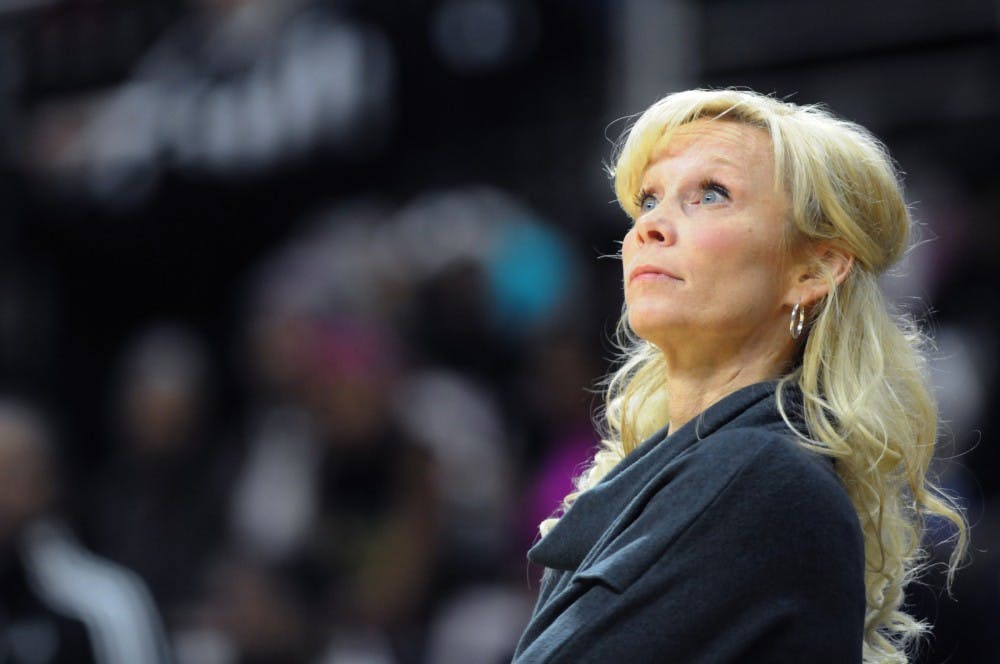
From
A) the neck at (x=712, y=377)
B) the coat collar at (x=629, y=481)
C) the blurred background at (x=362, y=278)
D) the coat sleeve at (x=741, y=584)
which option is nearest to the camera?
the coat sleeve at (x=741, y=584)

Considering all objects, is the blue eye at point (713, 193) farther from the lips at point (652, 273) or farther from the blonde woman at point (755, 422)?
the lips at point (652, 273)

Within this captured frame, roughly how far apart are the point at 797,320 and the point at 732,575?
1.37ft

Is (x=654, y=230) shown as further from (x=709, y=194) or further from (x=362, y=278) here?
(x=362, y=278)

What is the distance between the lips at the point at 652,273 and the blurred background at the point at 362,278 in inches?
98.2

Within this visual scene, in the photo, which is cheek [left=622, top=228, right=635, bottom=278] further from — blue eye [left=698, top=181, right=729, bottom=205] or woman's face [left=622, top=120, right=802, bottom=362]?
blue eye [left=698, top=181, right=729, bottom=205]

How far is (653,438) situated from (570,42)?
463 cm

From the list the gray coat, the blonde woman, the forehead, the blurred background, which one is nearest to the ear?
the blonde woman

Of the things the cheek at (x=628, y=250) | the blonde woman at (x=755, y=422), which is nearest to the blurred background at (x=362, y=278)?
the blonde woman at (x=755, y=422)

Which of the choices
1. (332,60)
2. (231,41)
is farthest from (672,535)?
(231,41)

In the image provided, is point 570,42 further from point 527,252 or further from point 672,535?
point 672,535

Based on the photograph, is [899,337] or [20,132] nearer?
[899,337]

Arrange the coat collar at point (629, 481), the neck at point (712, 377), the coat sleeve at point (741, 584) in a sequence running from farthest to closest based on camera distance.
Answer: the neck at point (712, 377) → the coat collar at point (629, 481) → the coat sleeve at point (741, 584)

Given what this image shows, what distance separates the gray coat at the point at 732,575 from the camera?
6.06 ft

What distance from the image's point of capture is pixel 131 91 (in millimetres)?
7910
